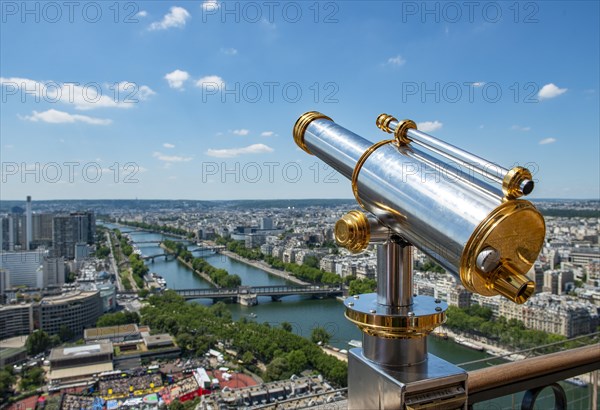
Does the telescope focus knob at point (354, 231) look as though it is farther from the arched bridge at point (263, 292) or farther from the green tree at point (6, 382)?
the arched bridge at point (263, 292)

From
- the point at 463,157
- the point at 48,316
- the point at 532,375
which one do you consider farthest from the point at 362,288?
the point at 48,316

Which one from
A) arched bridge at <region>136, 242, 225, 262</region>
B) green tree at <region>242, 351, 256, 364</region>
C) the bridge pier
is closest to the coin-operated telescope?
green tree at <region>242, 351, 256, 364</region>

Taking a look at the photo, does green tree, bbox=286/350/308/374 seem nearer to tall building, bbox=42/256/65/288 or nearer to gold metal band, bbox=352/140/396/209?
gold metal band, bbox=352/140/396/209

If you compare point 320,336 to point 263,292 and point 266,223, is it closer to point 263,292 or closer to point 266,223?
point 263,292

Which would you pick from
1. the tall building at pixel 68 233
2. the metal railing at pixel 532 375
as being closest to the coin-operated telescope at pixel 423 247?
the metal railing at pixel 532 375

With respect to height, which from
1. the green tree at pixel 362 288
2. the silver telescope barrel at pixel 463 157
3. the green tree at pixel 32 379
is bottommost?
the green tree at pixel 32 379

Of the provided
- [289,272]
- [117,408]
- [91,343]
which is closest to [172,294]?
[91,343]
